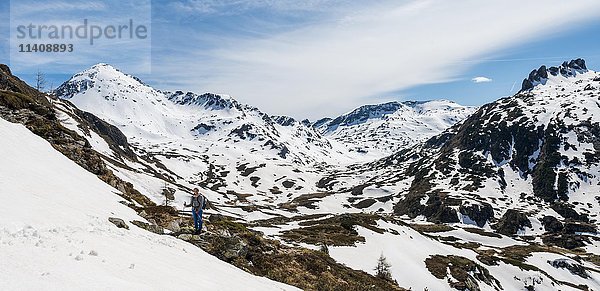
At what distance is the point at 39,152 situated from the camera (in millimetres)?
33031

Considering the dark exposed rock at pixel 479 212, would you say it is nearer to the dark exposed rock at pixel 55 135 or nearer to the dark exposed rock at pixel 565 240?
the dark exposed rock at pixel 565 240

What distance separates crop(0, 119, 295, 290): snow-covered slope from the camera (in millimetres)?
10352

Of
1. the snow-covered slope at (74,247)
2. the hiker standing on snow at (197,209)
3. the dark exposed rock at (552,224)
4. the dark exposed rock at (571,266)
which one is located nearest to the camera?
the snow-covered slope at (74,247)

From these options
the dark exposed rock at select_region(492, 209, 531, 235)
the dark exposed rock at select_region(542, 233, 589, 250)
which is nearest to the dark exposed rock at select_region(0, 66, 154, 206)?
the dark exposed rock at select_region(542, 233, 589, 250)

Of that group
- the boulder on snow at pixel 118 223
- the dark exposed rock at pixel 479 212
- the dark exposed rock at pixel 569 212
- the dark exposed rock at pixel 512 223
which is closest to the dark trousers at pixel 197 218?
the boulder on snow at pixel 118 223

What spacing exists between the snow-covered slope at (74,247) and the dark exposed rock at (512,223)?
180762 millimetres

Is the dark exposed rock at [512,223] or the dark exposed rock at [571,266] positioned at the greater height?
the dark exposed rock at [571,266]

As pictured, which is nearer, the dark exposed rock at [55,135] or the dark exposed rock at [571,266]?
the dark exposed rock at [55,135]

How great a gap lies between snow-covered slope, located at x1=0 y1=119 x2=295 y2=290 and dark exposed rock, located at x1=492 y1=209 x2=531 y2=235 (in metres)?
181

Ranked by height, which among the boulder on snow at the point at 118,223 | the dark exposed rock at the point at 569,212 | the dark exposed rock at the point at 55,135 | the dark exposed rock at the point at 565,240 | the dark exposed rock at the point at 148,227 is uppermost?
the dark exposed rock at the point at 55,135

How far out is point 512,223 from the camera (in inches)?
6870

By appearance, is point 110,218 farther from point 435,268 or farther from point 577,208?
point 577,208

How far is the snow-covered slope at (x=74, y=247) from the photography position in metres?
10.4

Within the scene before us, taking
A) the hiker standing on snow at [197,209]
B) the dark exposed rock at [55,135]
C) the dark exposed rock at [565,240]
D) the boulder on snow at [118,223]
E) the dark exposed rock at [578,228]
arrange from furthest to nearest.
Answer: the dark exposed rock at [578,228], the dark exposed rock at [565,240], the dark exposed rock at [55,135], the hiker standing on snow at [197,209], the boulder on snow at [118,223]
